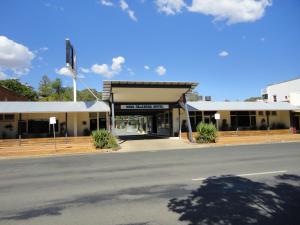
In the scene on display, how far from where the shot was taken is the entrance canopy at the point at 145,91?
25.7 m

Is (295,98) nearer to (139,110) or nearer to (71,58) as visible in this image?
(139,110)

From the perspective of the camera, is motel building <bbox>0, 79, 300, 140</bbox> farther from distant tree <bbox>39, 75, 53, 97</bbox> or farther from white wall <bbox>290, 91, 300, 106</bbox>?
distant tree <bbox>39, 75, 53, 97</bbox>

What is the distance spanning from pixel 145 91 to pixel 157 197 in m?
21.0

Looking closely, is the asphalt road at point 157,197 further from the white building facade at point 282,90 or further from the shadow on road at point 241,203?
the white building facade at point 282,90

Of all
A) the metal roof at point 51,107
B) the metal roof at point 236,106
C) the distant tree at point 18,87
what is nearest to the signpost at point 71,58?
the metal roof at point 51,107

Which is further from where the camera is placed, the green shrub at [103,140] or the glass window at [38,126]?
the glass window at [38,126]

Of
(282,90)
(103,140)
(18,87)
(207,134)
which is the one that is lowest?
(103,140)

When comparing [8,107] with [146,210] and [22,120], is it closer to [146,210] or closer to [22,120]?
[22,120]

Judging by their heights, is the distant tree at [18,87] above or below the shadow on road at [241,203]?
above

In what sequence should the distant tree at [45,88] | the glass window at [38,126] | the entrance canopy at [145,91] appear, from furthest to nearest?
the distant tree at [45,88]
the glass window at [38,126]
the entrance canopy at [145,91]

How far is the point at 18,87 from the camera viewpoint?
Result: 6344cm

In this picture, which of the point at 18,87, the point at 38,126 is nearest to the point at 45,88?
the point at 18,87

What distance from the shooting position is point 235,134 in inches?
1278

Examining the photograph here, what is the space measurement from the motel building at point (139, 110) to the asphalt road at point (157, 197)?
15821 mm
